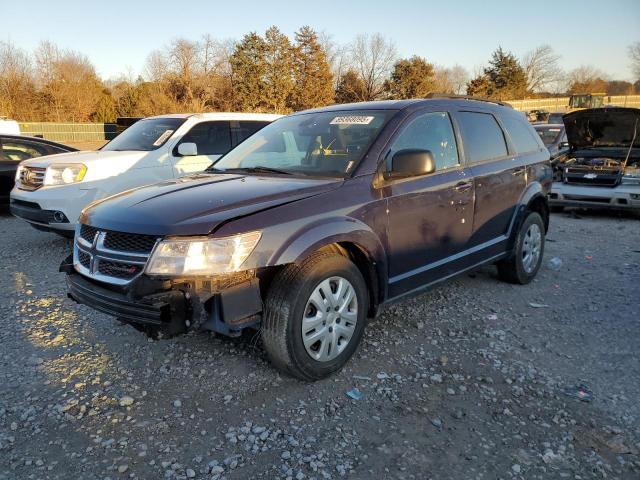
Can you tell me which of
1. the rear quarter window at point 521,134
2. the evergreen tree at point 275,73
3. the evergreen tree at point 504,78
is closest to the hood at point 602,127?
the rear quarter window at point 521,134

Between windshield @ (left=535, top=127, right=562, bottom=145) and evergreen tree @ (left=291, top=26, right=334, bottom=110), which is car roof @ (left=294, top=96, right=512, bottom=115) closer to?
windshield @ (left=535, top=127, right=562, bottom=145)

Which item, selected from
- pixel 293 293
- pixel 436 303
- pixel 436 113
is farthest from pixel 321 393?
pixel 436 113

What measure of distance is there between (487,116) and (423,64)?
160 ft

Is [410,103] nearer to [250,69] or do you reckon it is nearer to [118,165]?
[118,165]

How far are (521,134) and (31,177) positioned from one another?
20.2ft

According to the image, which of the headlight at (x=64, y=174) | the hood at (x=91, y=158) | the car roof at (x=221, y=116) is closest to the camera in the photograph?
the headlight at (x=64, y=174)

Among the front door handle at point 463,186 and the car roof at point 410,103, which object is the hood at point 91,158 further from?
the front door handle at point 463,186

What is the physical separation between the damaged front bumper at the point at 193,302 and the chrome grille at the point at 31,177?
4.44 m

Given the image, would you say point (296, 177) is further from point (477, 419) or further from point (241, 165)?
point (477, 419)

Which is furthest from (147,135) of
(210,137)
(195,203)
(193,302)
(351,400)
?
(351,400)

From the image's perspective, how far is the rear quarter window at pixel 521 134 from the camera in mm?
5066

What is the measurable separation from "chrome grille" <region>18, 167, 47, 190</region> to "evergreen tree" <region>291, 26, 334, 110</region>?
40.0 meters

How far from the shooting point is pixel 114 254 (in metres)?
2.98

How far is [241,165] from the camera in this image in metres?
4.17
